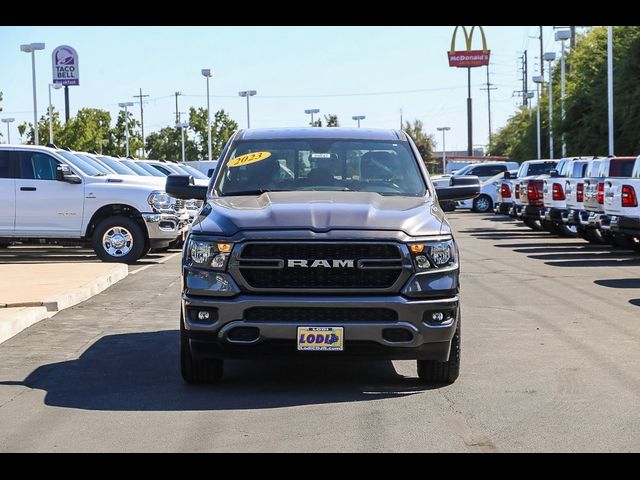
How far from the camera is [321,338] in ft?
26.6

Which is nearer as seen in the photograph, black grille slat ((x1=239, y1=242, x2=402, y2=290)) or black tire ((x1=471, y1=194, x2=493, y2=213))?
black grille slat ((x1=239, y1=242, x2=402, y2=290))

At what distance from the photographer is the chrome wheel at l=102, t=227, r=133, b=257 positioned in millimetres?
20641

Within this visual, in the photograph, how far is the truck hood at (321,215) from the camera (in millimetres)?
8305

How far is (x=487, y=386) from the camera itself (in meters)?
8.72

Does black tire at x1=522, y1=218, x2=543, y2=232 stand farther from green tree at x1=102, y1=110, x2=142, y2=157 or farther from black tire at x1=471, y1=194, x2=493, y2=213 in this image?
green tree at x1=102, y1=110, x2=142, y2=157

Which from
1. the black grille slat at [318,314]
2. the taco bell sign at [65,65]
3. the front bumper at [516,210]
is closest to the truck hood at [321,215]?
the black grille slat at [318,314]

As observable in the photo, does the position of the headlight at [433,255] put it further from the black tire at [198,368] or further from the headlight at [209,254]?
the black tire at [198,368]

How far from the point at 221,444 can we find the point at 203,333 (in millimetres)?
1535

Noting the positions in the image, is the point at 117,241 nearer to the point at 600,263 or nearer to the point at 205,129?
the point at 600,263

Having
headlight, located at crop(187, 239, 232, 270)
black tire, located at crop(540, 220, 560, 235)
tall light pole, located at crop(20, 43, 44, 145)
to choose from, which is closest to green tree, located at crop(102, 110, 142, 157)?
tall light pole, located at crop(20, 43, 44, 145)

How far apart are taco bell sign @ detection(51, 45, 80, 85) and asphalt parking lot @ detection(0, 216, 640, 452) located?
57.3m

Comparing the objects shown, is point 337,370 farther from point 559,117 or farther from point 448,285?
point 559,117

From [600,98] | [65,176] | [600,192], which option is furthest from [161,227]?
[600,98]
